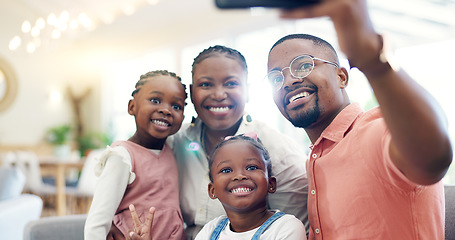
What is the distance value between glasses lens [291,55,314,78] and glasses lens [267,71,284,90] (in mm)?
51

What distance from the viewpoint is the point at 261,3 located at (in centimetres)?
50

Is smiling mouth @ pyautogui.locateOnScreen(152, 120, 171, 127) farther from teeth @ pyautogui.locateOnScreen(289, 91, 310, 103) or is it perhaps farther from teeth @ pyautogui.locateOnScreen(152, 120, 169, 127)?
teeth @ pyautogui.locateOnScreen(289, 91, 310, 103)

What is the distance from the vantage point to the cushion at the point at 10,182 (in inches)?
95.0

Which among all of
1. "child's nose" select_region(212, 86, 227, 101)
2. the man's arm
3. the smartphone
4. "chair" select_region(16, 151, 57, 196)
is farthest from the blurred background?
the smartphone

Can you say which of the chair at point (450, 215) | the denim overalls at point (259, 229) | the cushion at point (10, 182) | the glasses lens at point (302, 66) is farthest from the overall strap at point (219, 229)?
the cushion at point (10, 182)

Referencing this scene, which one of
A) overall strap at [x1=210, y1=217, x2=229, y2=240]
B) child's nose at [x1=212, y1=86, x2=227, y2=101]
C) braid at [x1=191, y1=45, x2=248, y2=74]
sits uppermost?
braid at [x1=191, y1=45, x2=248, y2=74]

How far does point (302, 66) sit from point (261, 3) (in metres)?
0.60

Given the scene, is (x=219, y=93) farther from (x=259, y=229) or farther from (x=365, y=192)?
(x=365, y=192)

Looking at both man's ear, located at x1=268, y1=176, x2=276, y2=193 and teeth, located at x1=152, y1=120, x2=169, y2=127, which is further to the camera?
teeth, located at x1=152, y1=120, x2=169, y2=127

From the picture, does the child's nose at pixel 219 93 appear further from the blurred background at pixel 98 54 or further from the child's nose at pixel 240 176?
the blurred background at pixel 98 54

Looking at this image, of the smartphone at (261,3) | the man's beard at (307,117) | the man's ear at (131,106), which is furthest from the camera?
the man's ear at (131,106)

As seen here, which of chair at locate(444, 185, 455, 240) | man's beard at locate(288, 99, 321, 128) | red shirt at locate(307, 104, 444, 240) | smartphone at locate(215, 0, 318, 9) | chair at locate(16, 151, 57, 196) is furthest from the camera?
chair at locate(16, 151, 57, 196)

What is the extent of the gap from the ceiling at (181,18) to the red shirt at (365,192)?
3.52 m

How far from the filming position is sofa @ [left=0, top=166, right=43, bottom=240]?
6.78ft
